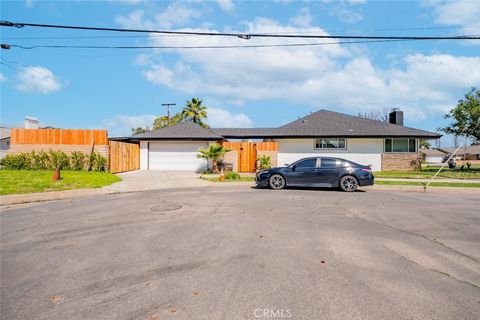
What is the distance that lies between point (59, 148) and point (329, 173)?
18569 millimetres

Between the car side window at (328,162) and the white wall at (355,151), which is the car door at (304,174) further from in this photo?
the white wall at (355,151)

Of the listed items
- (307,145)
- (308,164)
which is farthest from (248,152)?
(308,164)

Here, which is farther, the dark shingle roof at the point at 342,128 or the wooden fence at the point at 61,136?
the dark shingle roof at the point at 342,128

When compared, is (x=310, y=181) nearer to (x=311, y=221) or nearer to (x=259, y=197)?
(x=259, y=197)

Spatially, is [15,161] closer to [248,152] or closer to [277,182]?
[248,152]

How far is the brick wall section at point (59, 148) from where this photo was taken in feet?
69.3

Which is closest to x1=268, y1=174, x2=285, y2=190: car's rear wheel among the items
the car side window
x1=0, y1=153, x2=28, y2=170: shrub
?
the car side window

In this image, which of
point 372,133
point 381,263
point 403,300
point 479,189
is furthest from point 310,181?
point 372,133

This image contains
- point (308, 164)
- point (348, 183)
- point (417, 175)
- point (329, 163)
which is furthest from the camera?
point (417, 175)

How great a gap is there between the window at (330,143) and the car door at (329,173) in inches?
500

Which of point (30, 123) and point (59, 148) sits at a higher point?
point (30, 123)

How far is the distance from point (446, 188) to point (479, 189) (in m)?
1.26

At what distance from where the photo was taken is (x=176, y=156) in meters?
24.6

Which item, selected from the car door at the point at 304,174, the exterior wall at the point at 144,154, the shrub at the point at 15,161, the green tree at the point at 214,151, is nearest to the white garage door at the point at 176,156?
the exterior wall at the point at 144,154
